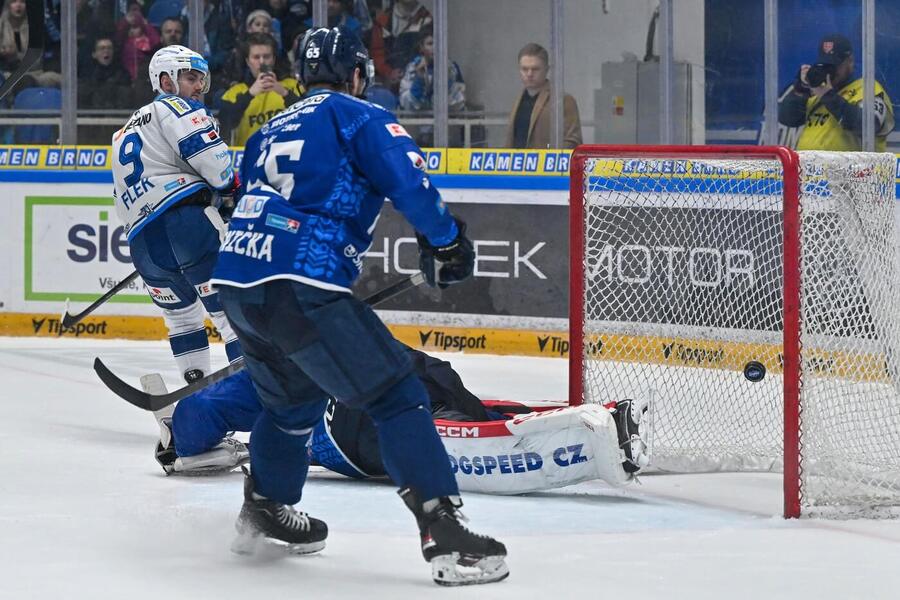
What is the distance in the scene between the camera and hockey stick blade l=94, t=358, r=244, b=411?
14.4ft

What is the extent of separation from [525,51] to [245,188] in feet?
13.7

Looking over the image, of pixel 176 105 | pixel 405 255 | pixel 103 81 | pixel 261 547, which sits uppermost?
pixel 103 81

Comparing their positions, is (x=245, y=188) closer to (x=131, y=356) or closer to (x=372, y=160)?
(x=372, y=160)

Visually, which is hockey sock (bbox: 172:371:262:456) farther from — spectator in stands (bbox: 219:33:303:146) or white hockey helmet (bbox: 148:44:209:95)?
spectator in stands (bbox: 219:33:303:146)

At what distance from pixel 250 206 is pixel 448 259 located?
1.38ft

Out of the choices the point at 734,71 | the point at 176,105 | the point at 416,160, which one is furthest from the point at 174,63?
the point at 734,71

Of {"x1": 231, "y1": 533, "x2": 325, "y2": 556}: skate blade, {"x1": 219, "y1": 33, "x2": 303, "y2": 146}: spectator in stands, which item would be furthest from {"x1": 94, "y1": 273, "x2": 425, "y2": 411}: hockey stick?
{"x1": 219, "y1": 33, "x2": 303, "y2": 146}: spectator in stands

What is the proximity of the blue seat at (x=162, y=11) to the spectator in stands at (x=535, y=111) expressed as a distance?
6.05 feet

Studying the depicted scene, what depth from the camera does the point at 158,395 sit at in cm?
480

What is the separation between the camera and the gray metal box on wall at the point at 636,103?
270 inches

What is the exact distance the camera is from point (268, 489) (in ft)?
10.7

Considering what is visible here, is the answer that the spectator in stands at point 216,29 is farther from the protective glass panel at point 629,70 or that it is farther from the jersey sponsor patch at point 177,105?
the jersey sponsor patch at point 177,105

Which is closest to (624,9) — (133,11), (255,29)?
(255,29)

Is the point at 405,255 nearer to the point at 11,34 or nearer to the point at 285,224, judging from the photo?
the point at 11,34
